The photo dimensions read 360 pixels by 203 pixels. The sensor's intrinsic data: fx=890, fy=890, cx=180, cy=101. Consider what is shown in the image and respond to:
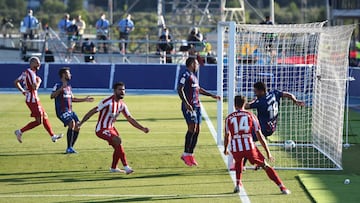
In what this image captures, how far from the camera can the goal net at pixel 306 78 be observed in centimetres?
1666

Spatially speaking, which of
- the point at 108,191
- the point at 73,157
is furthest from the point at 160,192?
the point at 73,157

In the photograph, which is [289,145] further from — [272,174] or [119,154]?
[272,174]

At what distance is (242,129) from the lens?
13789 mm

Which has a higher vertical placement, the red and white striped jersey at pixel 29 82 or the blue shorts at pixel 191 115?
the red and white striped jersey at pixel 29 82

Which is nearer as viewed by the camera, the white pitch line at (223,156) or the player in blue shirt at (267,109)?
the white pitch line at (223,156)

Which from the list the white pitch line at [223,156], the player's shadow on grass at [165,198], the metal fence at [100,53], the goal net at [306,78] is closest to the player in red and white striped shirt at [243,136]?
the white pitch line at [223,156]

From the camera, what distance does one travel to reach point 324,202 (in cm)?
1320

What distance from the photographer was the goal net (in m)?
16.7

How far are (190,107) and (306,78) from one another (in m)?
5.48

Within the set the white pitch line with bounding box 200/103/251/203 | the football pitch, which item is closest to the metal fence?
the white pitch line with bounding box 200/103/251/203

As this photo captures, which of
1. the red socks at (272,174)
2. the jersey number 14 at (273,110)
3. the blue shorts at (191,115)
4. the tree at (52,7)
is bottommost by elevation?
the red socks at (272,174)

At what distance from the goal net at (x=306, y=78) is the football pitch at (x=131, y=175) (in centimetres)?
61

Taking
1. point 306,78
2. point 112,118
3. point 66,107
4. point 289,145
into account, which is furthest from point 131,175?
point 306,78

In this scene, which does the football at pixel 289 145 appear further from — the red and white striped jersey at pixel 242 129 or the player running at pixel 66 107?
the red and white striped jersey at pixel 242 129
